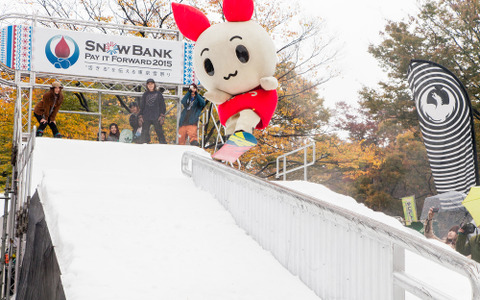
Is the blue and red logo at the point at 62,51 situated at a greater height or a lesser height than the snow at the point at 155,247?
greater

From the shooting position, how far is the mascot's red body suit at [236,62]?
4.70m

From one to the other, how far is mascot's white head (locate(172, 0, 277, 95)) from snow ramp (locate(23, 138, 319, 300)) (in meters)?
1.62

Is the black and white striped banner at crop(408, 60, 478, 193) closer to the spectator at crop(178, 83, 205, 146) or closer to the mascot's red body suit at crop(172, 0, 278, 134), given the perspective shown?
the spectator at crop(178, 83, 205, 146)

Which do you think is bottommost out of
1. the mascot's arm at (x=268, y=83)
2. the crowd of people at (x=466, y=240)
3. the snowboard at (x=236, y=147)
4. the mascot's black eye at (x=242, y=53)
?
the crowd of people at (x=466, y=240)

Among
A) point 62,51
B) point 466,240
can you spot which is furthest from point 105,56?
point 466,240

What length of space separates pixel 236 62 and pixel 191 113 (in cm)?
579

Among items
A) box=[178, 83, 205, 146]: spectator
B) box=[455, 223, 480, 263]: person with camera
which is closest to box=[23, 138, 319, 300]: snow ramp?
box=[178, 83, 205, 146]: spectator

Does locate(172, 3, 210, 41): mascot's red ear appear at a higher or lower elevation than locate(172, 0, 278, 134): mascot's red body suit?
higher

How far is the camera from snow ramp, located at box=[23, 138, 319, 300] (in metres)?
3.71

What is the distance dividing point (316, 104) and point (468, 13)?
744cm

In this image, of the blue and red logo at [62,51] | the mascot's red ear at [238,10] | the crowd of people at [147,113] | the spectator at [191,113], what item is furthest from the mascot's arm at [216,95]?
the blue and red logo at [62,51]

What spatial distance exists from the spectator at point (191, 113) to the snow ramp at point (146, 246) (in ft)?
10.3

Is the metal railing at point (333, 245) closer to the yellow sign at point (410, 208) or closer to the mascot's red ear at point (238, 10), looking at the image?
the mascot's red ear at point (238, 10)

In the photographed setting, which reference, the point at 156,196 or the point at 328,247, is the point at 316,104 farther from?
the point at 328,247
